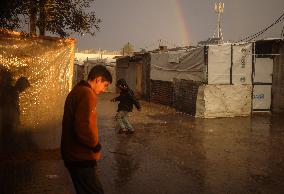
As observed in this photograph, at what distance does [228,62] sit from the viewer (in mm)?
15438

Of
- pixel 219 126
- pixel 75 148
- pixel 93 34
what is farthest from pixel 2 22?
pixel 219 126

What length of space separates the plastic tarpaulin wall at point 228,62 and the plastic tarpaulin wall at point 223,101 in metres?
0.35

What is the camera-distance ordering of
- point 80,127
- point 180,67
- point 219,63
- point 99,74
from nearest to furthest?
1. point 80,127
2. point 99,74
3. point 219,63
4. point 180,67

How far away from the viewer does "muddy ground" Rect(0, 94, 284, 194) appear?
21.0 feet

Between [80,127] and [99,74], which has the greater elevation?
[99,74]

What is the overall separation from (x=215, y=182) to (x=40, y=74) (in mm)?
4585

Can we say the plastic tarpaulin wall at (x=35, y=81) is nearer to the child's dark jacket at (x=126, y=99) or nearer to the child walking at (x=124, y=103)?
the child walking at (x=124, y=103)

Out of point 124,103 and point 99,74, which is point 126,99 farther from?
point 99,74

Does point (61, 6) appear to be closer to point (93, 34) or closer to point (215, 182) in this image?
point (93, 34)

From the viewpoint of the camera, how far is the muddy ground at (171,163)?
640cm

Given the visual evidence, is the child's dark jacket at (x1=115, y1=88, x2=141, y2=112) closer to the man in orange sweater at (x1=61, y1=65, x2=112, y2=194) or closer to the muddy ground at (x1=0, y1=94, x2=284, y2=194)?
the muddy ground at (x1=0, y1=94, x2=284, y2=194)

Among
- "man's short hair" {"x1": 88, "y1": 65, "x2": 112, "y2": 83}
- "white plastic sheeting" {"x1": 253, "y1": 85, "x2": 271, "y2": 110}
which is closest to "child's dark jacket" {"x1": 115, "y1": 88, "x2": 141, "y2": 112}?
"man's short hair" {"x1": 88, "y1": 65, "x2": 112, "y2": 83}

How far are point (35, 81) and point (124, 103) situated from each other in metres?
3.61

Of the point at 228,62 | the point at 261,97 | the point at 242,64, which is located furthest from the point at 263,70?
the point at 228,62
